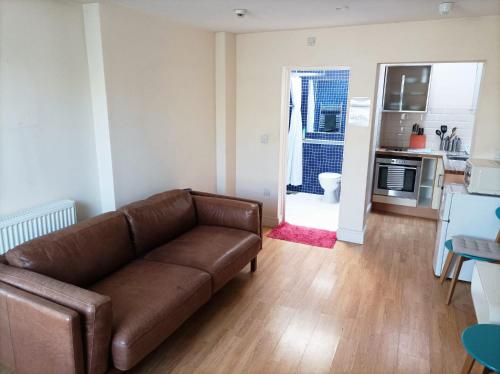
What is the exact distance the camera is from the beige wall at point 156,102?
10.0 ft

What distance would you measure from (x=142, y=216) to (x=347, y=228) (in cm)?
246

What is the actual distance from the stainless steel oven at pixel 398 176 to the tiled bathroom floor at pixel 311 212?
0.77m

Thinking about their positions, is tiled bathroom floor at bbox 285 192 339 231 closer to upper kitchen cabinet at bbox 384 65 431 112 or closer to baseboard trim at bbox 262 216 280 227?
baseboard trim at bbox 262 216 280 227

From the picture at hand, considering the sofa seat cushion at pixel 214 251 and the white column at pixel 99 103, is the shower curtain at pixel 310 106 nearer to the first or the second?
the sofa seat cushion at pixel 214 251

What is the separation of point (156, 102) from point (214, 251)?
1562 millimetres

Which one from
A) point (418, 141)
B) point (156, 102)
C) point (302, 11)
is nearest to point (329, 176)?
point (418, 141)

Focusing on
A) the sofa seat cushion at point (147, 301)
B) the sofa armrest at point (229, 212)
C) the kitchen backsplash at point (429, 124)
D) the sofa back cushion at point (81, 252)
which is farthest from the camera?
the kitchen backsplash at point (429, 124)

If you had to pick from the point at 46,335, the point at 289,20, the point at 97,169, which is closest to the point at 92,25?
the point at 97,169

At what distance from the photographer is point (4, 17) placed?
2.37 m

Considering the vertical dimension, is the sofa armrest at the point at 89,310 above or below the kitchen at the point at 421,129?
below

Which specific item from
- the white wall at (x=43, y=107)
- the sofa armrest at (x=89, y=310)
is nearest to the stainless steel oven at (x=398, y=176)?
the white wall at (x=43, y=107)

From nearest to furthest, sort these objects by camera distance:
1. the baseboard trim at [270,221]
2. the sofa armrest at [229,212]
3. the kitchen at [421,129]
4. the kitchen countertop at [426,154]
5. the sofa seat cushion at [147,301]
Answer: the sofa seat cushion at [147,301] → the sofa armrest at [229,212] → the kitchen countertop at [426,154] → the baseboard trim at [270,221] → the kitchen at [421,129]

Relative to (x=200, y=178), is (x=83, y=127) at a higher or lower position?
higher

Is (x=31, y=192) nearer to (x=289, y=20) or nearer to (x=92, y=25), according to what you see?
(x=92, y=25)
